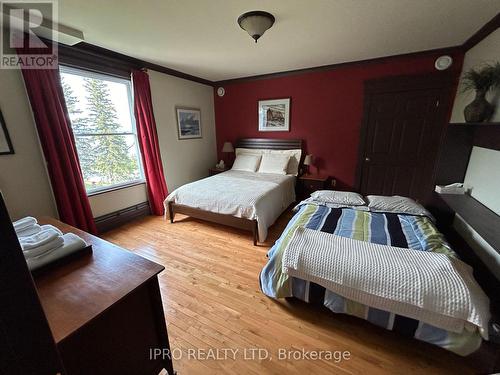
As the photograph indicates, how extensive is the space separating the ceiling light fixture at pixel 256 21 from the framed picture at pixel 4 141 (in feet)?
8.11

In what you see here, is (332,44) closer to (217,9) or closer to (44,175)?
(217,9)

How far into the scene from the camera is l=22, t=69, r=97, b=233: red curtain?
7.29ft

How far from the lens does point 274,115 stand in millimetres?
4105

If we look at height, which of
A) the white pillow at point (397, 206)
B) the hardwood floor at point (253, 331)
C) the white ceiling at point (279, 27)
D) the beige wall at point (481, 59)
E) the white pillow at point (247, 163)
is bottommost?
the hardwood floor at point (253, 331)

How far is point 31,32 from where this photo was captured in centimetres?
212

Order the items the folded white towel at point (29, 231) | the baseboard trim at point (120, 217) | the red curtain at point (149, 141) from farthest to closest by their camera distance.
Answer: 1. the red curtain at point (149, 141)
2. the baseboard trim at point (120, 217)
3. the folded white towel at point (29, 231)

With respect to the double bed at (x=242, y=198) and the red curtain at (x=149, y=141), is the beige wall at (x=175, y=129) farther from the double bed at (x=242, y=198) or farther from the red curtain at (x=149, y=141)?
the double bed at (x=242, y=198)

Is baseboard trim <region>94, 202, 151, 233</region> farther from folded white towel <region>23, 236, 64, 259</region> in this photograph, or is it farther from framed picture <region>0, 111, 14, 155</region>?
folded white towel <region>23, 236, 64, 259</region>

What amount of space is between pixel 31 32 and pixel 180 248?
105 inches

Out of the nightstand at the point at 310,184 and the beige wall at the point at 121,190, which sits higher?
the beige wall at the point at 121,190

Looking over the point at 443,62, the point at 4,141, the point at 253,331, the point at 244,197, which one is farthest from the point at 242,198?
the point at 443,62

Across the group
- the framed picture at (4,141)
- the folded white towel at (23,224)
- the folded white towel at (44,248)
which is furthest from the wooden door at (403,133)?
the framed picture at (4,141)

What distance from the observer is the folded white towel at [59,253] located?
965 mm

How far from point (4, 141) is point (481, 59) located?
198 inches
